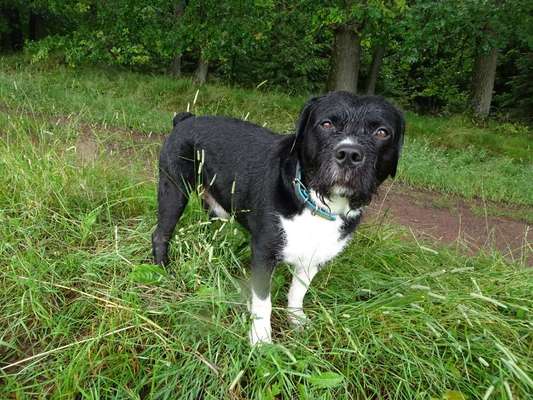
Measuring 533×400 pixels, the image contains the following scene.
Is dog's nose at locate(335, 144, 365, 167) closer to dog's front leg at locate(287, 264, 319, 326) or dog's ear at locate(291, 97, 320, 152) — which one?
dog's ear at locate(291, 97, 320, 152)

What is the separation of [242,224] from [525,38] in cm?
945

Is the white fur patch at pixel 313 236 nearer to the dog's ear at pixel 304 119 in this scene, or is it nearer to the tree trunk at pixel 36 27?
the dog's ear at pixel 304 119

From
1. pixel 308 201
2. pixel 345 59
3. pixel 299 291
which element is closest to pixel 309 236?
pixel 308 201

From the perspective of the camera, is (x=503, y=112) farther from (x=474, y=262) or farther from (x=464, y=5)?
(x=474, y=262)

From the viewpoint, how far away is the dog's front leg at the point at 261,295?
88.7 inches

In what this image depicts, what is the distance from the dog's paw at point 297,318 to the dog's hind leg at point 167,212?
2.84 feet

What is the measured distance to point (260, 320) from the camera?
2275 mm

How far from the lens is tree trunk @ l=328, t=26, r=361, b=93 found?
10.2 metres

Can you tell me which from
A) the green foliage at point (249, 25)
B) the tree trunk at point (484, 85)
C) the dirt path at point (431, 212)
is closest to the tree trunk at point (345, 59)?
the green foliage at point (249, 25)

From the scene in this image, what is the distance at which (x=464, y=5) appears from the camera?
28.1 feet

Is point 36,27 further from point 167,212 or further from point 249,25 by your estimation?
point 167,212

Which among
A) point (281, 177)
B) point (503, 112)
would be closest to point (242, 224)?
point (281, 177)

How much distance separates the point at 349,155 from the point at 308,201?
39cm

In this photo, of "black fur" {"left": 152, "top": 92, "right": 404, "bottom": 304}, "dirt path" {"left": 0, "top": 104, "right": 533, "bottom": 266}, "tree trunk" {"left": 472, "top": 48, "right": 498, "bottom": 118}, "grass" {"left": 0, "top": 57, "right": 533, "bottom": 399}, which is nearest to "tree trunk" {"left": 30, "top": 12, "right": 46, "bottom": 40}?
"dirt path" {"left": 0, "top": 104, "right": 533, "bottom": 266}
